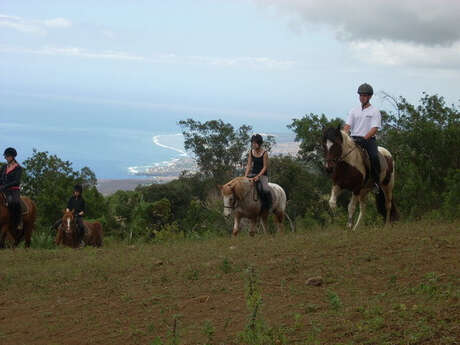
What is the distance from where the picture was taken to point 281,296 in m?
8.01

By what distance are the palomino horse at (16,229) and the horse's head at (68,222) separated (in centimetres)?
90

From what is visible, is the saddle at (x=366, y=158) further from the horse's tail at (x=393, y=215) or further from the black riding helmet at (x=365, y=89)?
the horse's tail at (x=393, y=215)

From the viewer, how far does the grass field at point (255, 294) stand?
6285 mm

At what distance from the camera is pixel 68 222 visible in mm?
17500

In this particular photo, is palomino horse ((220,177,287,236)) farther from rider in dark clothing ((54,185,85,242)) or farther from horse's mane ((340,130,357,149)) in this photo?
rider in dark clothing ((54,185,85,242))

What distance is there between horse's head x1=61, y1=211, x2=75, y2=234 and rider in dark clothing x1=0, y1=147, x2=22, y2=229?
1.29m

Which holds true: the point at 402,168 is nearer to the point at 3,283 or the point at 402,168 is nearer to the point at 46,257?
the point at 46,257

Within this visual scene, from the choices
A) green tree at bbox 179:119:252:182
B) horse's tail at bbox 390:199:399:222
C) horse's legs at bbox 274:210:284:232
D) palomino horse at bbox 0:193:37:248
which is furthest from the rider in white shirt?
green tree at bbox 179:119:252:182

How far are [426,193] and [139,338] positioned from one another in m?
18.1

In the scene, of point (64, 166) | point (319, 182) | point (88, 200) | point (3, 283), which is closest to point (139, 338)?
point (3, 283)

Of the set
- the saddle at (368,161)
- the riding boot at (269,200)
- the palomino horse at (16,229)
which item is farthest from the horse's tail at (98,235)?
the saddle at (368,161)

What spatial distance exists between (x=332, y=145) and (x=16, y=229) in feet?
29.5

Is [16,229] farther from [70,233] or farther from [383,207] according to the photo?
[383,207]

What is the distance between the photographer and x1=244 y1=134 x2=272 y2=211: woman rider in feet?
47.5
